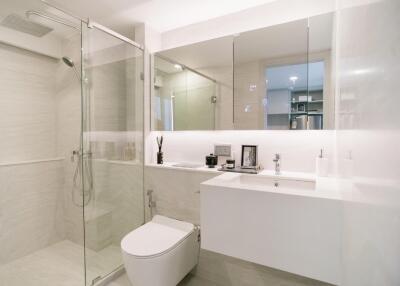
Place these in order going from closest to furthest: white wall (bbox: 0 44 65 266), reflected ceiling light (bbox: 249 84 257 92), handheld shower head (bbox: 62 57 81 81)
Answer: reflected ceiling light (bbox: 249 84 257 92), white wall (bbox: 0 44 65 266), handheld shower head (bbox: 62 57 81 81)

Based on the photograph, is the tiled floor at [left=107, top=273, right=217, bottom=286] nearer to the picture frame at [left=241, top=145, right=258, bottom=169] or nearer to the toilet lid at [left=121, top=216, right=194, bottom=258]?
the toilet lid at [left=121, top=216, right=194, bottom=258]

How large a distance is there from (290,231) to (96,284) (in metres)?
1.64

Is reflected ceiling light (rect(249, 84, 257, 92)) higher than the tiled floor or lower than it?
higher

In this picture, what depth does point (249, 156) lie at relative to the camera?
1809 millimetres

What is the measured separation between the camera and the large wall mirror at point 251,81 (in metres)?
1.53

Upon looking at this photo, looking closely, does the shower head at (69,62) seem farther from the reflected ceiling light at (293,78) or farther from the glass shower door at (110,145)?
the reflected ceiling light at (293,78)

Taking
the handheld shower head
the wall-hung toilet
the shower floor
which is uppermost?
the handheld shower head

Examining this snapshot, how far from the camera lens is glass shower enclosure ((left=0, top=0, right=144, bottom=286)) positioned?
1.86 meters

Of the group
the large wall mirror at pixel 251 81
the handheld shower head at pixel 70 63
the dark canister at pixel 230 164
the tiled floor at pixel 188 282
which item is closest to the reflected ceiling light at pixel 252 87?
the large wall mirror at pixel 251 81

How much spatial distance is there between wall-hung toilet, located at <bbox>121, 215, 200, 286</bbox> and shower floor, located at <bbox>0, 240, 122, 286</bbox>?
21.4 inches

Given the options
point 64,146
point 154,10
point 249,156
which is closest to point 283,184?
point 249,156

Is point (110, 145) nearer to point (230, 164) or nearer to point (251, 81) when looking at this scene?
point (230, 164)

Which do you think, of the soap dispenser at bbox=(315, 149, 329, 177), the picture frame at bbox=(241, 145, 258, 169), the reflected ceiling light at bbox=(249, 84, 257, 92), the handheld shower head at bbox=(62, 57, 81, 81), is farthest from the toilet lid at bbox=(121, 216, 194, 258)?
the handheld shower head at bbox=(62, 57, 81, 81)

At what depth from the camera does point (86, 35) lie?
1.80 meters
